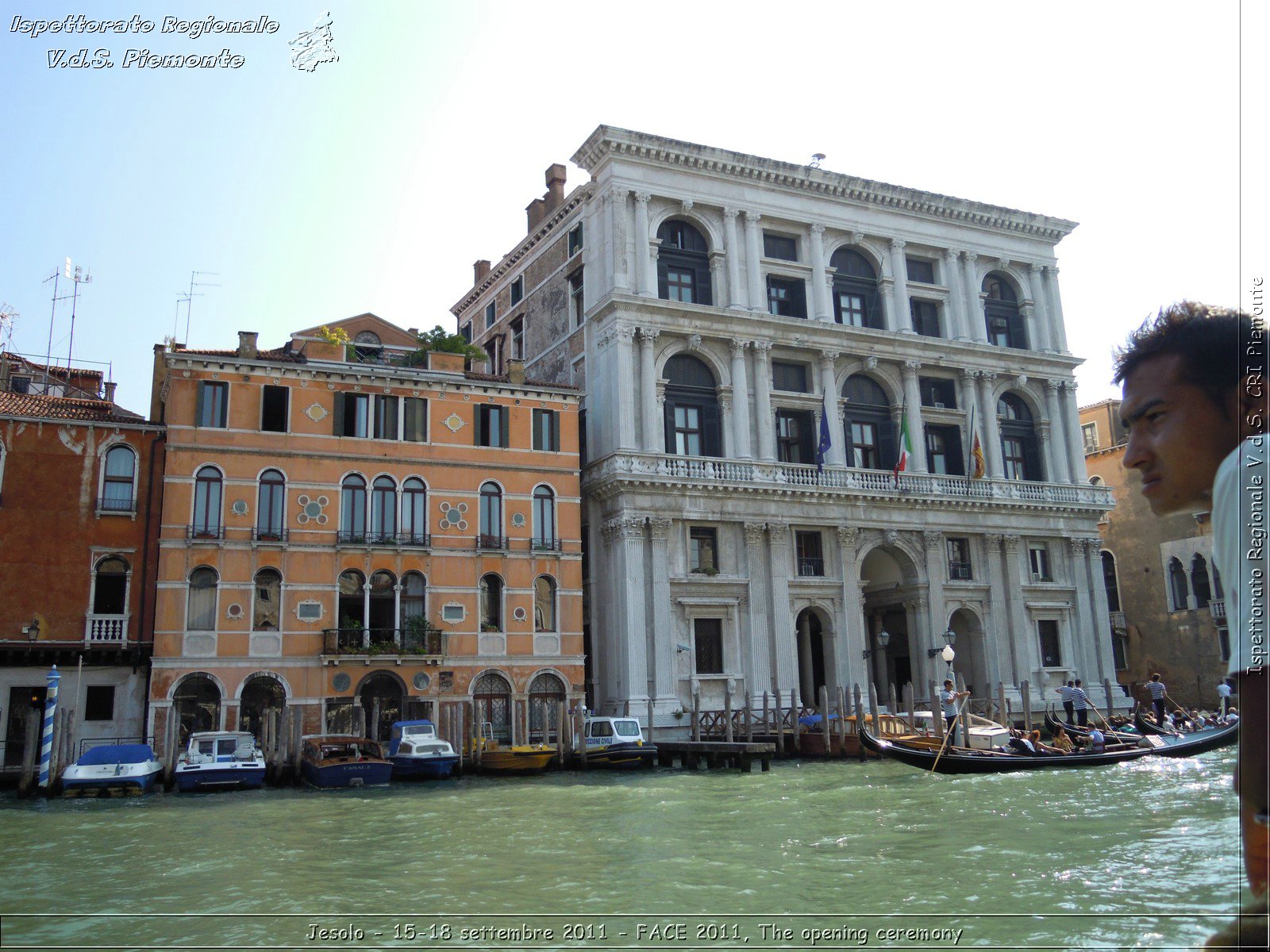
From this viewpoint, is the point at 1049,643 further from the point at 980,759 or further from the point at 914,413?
the point at 980,759

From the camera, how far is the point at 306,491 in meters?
26.1

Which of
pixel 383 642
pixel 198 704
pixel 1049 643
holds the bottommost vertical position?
pixel 198 704

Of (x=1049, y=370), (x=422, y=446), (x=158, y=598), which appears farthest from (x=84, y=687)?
(x=1049, y=370)

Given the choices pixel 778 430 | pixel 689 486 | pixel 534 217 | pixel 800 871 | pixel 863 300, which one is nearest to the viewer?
pixel 800 871

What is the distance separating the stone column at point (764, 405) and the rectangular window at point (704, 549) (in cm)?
281

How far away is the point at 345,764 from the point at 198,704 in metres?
5.72

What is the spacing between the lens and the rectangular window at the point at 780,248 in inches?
1361

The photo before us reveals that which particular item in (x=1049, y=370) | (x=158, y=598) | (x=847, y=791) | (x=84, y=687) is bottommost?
(x=847, y=791)

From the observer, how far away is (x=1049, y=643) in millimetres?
35500

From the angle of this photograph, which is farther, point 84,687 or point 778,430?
point 778,430

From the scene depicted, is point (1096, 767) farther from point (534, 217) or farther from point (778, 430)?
point (534, 217)

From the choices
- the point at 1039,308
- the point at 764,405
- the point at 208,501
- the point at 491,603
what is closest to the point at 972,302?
the point at 1039,308

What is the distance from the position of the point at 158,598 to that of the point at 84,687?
2905 mm

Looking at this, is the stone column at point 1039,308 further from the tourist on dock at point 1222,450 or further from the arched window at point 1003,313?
the tourist on dock at point 1222,450
